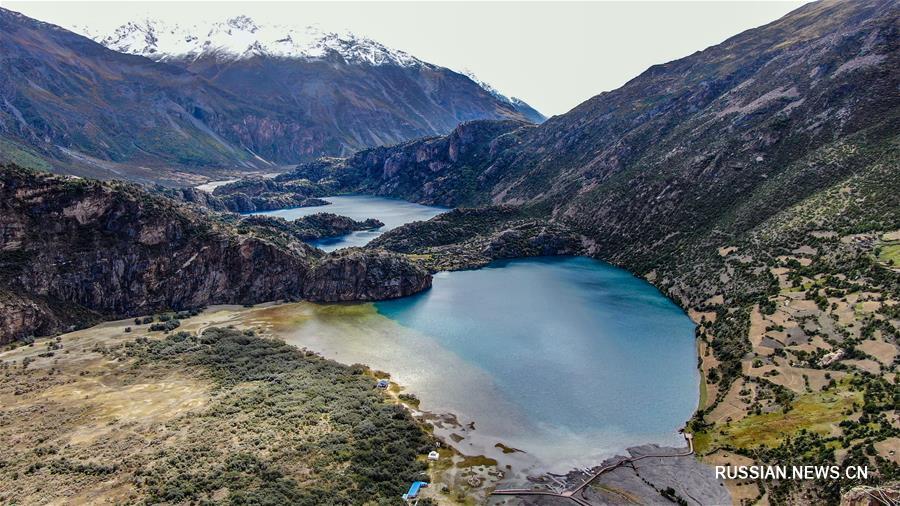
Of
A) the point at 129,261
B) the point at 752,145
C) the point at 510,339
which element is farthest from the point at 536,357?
the point at 752,145

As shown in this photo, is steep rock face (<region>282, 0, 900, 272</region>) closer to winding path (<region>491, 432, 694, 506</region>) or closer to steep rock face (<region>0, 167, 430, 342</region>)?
steep rock face (<region>0, 167, 430, 342</region>)

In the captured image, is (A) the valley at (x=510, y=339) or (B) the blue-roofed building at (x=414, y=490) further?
(A) the valley at (x=510, y=339)

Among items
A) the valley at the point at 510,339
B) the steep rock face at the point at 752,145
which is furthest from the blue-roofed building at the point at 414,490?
the steep rock face at the point at 752,145

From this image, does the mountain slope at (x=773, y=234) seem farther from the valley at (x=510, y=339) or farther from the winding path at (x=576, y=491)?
the winding path at (x=576, y=491)

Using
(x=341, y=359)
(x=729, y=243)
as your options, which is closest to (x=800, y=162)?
(x=729, y=243)

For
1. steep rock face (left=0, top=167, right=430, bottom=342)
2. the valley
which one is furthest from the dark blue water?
steep rock face (left=0, top=167, right=430, bottom=342)

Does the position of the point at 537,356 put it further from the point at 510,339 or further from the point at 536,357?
the point at 510,339
